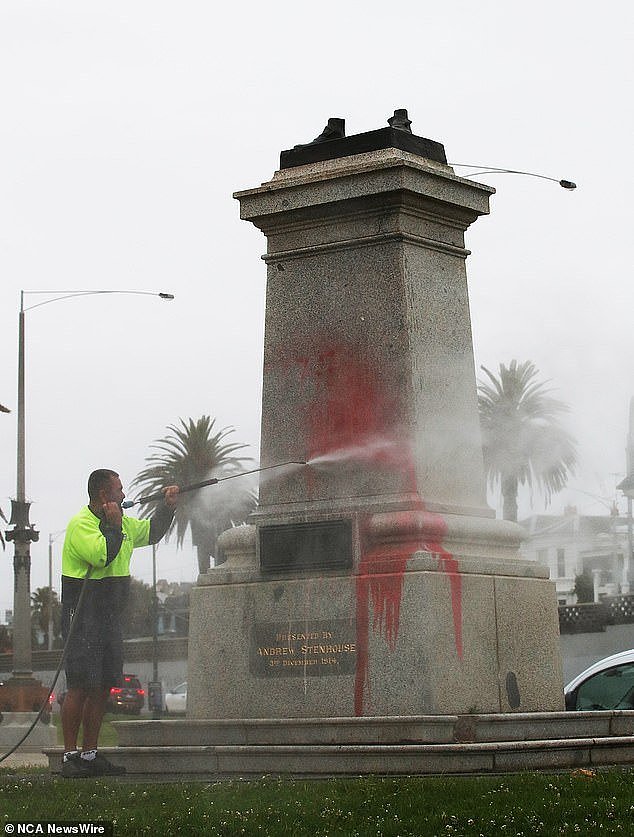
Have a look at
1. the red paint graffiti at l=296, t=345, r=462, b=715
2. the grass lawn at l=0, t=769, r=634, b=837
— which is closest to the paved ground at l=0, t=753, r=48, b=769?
the red paint graffiti at l=296, t=345, r=462, b=715

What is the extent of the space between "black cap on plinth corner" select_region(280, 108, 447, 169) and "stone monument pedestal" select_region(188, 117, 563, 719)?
15 mm

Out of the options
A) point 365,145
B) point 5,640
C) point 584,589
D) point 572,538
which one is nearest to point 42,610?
point 5,640

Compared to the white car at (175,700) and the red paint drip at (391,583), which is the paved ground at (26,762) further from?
the white car at (175,700)

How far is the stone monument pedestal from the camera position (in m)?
11.9

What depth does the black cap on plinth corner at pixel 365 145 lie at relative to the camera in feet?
42.9

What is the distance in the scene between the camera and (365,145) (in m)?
13.1

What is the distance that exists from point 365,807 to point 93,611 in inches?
130

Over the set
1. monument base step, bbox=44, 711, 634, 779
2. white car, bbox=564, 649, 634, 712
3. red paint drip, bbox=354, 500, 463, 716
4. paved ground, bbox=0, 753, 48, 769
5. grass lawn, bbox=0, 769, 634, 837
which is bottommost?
grass lawn, bbox=0, 769, 634, 837

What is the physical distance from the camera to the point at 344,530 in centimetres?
1242

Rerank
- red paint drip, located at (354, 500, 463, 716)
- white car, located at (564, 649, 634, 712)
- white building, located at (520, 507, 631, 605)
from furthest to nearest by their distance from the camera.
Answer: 1. white building, located at (520, 507, 631, 605)
2. white car, located at (564, 649, 634, 712)
3. red paint drip, located at (354, 500, 463, 716)

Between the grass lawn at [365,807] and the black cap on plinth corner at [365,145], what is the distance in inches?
192

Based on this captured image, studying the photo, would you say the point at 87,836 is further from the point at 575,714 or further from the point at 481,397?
the point at 481,397

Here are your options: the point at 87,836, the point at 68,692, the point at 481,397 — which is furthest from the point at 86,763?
the point at 481,397

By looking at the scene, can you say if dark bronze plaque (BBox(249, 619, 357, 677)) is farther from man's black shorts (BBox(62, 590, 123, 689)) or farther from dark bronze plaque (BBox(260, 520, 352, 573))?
man's black shorts (BBox(62, 590, 123, 689))
